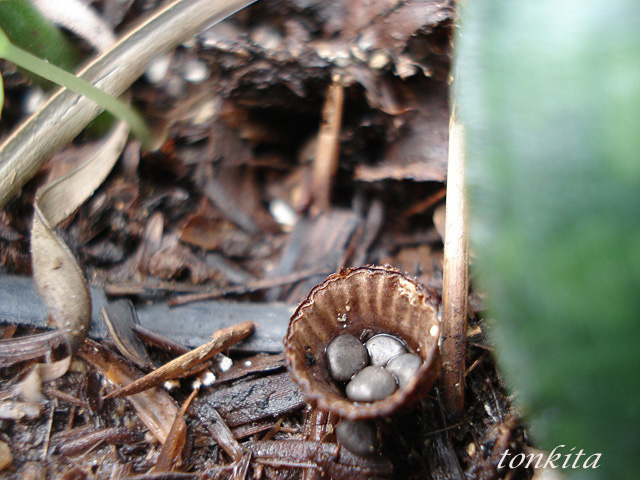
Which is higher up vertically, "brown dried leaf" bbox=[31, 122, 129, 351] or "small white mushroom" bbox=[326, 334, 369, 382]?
"brown dried leaf" bbox=[31, 122, 129, 351]

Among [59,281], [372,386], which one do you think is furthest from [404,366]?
[59,281]

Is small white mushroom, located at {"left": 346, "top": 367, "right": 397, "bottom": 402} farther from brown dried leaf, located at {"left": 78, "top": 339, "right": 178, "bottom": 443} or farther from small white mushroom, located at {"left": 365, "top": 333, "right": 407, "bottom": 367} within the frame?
brown dried leaf, located at {"left": 78, "top": 339, "right": 178, "bottom": 443}

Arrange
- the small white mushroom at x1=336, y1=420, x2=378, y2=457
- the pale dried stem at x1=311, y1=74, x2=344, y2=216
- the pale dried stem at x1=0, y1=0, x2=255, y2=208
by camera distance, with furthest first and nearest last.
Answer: the pale dried stem at x1=311, y1=74, x2=344, y2=216 < the pale dried stem at x1=0, y1=0, x2=255, y2=208 < the small white mushroom at x1=336, y1=420, x2=378, y2=457

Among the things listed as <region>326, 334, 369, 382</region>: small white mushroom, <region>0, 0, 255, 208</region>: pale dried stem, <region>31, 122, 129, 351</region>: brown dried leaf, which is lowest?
<region>326, 334, 369, 382</region>: small white mushroom

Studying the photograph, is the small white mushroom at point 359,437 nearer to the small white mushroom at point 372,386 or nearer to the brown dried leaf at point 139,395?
the small white mushroom at point 372,386


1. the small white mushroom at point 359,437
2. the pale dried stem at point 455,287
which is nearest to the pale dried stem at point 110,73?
the pale dried stem at point 455,287

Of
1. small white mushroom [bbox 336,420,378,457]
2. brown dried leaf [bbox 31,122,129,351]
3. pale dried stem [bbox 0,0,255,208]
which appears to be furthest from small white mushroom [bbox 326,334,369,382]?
pale dried stem [bbox 0,0,255,208]

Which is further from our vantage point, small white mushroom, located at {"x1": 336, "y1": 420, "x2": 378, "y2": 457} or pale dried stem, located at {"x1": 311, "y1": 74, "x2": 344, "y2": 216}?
pale dried stem, located at {"x1": 311, "y1": 74, "x2": 344, "y2": 216}
